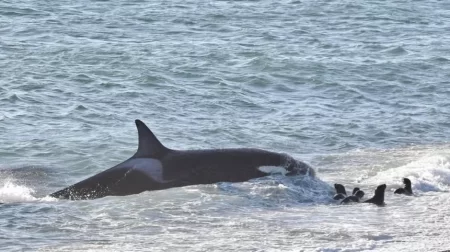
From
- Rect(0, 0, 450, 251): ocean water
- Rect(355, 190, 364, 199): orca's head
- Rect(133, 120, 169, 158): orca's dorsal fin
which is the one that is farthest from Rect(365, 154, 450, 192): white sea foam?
Rect(133, 120, 169, 158): orca's dorsal fin

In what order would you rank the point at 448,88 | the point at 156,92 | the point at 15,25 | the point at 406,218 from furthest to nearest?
1. the point at 15,25
2. the point at 448,88
3. the point at 156,92
4. the point at 406,218

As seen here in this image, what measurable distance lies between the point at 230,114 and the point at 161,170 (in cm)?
839

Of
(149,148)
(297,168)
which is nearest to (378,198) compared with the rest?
(297,168)

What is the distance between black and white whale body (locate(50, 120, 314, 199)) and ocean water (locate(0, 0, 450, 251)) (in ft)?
0.81

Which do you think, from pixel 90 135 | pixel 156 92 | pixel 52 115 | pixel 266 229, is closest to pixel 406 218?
pixel 266 229

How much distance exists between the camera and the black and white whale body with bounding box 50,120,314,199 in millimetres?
16203

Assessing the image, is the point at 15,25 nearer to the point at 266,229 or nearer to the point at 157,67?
the point at 157,67

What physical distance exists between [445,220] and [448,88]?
47.3 ft

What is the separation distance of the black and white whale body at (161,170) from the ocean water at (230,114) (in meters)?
0.25

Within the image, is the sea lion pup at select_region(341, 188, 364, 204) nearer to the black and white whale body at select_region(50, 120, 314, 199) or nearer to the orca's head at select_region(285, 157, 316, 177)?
the orca's head at select_region(285, 157, 316, 177)

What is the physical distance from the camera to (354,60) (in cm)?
3256

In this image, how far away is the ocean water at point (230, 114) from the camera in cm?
1444

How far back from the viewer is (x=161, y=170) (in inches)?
649

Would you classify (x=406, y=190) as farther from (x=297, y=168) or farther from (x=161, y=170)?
(x=161, y=170)
